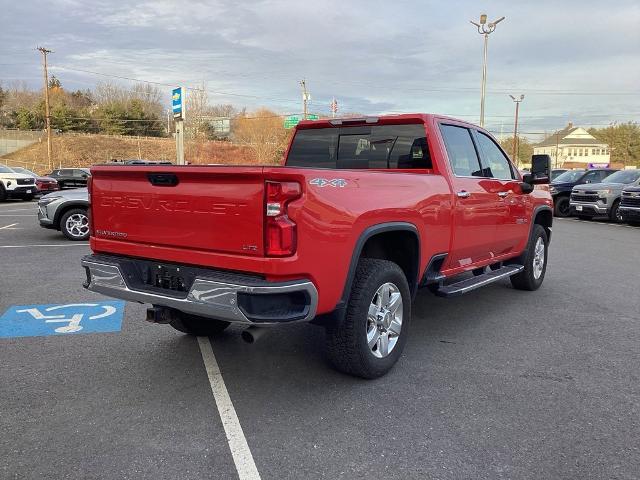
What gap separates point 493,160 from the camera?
5.92 meters

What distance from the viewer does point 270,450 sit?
298 cm

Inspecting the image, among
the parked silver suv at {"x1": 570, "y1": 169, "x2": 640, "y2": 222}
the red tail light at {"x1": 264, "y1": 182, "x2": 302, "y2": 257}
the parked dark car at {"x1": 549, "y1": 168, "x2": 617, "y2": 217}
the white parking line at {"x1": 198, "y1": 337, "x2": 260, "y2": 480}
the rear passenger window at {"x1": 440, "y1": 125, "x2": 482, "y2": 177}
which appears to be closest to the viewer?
the white parking line at {"x1": 198, "y1": 337, "x2": 260, "y2": 480}

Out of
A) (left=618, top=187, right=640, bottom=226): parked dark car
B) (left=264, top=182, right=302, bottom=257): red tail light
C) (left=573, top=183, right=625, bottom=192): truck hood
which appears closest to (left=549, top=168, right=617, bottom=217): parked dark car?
(left=573, top=183, right=625, bottom=192): truck hood

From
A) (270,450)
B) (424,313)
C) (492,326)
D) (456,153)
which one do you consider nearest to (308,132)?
(456,153)

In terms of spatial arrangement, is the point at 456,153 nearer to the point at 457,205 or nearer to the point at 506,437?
the point at 457,205

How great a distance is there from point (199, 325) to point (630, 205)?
48.2 ft

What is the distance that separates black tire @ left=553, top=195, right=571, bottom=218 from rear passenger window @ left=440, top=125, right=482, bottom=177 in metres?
15.9

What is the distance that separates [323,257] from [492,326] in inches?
110

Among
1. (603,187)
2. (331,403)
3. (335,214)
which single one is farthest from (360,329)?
(603,187)

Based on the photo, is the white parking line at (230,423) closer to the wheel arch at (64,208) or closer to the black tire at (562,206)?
the wheel arch at (64,208)

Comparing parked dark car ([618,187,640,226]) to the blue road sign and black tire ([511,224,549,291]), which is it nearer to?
black tire ([511,224,549,291])

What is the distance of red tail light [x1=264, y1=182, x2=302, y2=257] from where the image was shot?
3.07m

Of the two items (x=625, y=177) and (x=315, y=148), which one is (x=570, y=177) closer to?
(x=625, y=177)

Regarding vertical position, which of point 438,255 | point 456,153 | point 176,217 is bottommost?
point 438,255
